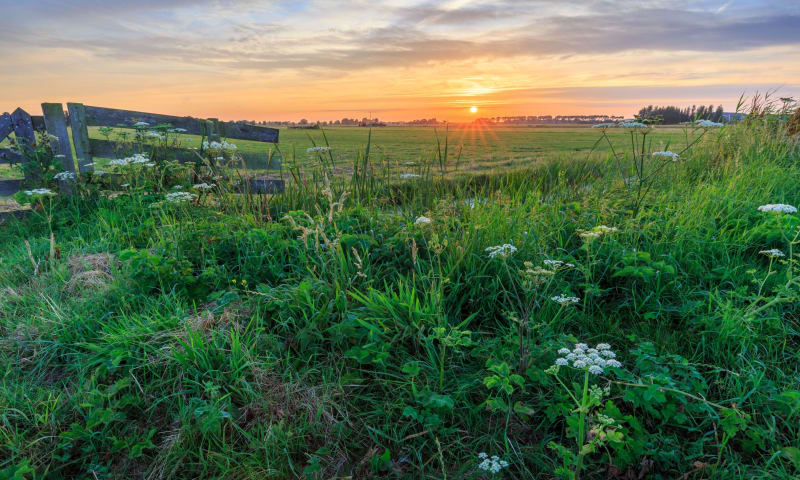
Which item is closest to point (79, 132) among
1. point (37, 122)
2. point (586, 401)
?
point (37, 122)

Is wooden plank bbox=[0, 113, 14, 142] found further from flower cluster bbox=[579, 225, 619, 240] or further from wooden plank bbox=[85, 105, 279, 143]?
flower cluster bbox=[579, 225, 619, 240]

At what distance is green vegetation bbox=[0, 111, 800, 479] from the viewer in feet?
6.63

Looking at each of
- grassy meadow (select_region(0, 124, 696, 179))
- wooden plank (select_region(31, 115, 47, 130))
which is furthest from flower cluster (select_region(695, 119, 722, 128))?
wooden plank (select_region(31, 115, 47, 130))

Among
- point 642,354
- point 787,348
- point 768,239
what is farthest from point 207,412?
point 768,239

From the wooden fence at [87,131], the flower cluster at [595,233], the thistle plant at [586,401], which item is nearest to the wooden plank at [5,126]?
the wooden fence at [87,131]

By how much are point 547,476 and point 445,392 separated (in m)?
0.63

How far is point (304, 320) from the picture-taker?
270cm

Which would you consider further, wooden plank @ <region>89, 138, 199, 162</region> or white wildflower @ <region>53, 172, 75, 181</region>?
wooden plank @ <region>89, 138, 199, 162</region>

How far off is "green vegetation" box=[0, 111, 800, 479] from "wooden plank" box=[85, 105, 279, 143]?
3394mm

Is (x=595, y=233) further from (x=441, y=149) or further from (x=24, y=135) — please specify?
(x=24, y=135)

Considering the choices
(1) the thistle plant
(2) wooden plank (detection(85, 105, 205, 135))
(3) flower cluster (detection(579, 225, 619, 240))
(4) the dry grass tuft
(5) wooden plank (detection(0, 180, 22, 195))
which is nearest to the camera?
(1) the thistle plant

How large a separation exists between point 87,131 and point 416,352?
7242 millimetres

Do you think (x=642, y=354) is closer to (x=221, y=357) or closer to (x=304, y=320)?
(x=304, y=320)

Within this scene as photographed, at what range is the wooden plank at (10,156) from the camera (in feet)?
20.8
